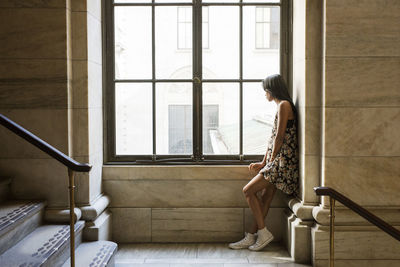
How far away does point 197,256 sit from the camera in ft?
13.0

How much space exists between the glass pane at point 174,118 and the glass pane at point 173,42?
12 centimetres

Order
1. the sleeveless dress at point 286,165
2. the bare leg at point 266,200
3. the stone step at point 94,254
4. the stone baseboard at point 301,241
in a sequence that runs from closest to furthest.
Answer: the stone step at point 94,254
the stone baseboard at point 301,241
the sleeveless dress at point 286,165
the bare leg at point 266,200

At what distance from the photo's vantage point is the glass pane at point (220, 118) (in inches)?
171

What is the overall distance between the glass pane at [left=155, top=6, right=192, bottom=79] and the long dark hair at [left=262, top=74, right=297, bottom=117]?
0.76 m

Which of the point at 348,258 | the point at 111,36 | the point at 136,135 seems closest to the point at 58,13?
the point at 111,36

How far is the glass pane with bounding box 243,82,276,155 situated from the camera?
4336 mm

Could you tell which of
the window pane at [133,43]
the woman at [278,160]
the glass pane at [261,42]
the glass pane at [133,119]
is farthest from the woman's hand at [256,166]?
the window pane at [133,43]

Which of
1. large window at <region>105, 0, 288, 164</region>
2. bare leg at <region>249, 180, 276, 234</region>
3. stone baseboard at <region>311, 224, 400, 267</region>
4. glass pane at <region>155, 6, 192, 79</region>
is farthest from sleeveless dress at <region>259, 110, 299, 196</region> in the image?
glass pane at <region>155, 6, 192, 79</region>

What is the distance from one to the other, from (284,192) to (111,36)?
1.99 meters

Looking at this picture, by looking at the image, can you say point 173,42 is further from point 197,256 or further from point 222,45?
point 197,256

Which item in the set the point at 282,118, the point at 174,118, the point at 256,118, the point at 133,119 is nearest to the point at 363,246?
the point at 282,118

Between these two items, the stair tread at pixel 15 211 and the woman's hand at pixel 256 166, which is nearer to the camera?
the stair tread at pixel 15 211

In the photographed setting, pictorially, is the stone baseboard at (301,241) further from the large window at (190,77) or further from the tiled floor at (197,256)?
the large window at (190,77)

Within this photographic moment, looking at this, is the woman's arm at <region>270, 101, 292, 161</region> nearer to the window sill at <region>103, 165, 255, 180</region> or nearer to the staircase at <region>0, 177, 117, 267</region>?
the window sill at <region>103, 165, 255, 180</region>
